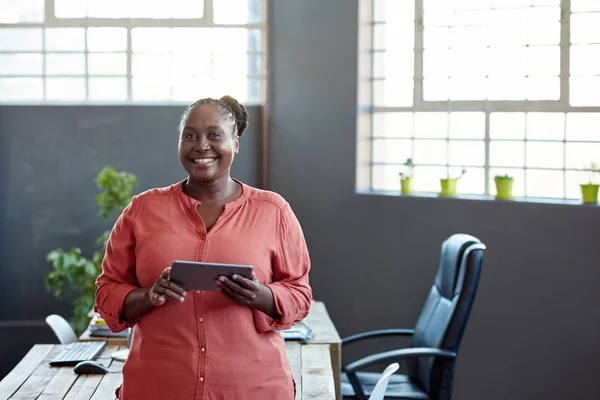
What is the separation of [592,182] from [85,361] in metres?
3.02

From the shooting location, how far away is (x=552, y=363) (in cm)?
488

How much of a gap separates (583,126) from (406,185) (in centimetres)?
112

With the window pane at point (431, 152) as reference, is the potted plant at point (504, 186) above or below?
below

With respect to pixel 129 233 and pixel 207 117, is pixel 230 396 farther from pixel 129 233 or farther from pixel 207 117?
pixel 207 117

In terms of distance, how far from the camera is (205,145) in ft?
7.91

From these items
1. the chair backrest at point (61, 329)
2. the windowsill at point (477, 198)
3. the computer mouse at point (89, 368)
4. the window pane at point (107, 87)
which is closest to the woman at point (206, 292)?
the computer mouse at point (89, 368)

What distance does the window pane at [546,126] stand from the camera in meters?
5.00

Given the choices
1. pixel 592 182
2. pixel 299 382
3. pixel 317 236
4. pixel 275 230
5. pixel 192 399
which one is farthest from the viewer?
pixel 317 236

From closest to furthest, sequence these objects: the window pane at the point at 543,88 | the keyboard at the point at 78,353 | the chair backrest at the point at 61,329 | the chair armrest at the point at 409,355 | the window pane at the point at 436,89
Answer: the keyboard at the point at 78,353 → the chair armrest at the point at 409,355 → the chair backrest at the point at 61,329 → the window pane at the point at 543,88 → the window pane at the point at 436,89

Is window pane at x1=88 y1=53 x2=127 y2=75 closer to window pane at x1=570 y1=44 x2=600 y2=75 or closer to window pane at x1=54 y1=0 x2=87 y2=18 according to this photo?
window pane at x1=54 y1=0 x2=87 y2=18

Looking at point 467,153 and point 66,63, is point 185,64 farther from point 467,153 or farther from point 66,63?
point 467,153

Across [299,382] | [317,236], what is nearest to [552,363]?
[317,236]

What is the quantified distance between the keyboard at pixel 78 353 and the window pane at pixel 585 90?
3008mm

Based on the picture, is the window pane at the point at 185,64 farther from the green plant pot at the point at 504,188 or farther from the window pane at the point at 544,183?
the window pane at the point at 544,183
